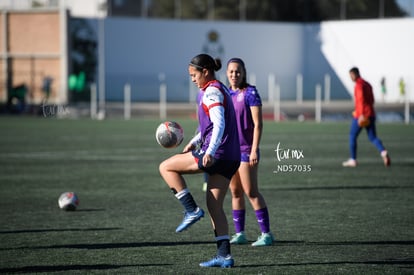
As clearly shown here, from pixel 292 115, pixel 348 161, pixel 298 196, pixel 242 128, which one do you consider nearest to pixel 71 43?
pixel 292 115

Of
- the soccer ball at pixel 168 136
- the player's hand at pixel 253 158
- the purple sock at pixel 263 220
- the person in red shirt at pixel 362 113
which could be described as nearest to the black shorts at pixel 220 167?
the soccer ball at pixel 168 136

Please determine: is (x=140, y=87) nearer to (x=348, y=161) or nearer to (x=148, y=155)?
(x=148, y=155)

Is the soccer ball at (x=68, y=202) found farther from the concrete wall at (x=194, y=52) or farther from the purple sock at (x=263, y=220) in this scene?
the concrete wall at (x=194, y=52)

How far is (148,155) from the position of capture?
2217cm

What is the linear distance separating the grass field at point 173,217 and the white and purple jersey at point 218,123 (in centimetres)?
114

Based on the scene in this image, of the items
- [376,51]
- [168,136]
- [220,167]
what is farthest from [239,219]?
[376,51]

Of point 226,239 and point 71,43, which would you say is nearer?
point 226,239

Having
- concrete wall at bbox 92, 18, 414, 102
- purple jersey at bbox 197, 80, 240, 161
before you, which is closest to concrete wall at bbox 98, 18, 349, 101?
concrete wall at bbox 92, 18, 414, 102

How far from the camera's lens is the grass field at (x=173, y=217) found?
328 inches

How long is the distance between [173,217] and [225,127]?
3947 mm

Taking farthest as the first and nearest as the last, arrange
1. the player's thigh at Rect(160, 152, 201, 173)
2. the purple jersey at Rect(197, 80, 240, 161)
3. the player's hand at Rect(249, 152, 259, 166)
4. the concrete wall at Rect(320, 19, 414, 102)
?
the concrete wall at Rect(320, 19, 414, 102), the player's hand at Rect(249, 152, 259, 166), the player's thigh at Rect(160, 152, 201, 173), the purple jersey at Rect(197, 80, 240, 161)

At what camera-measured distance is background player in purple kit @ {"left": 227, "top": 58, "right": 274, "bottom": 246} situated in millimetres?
9297

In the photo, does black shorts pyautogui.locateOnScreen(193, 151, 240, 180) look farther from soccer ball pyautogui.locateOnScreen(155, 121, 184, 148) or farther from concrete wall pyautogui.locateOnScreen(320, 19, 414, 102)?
concrete wall pyautogui.locateOnScreen(320, 19, 414, 102)

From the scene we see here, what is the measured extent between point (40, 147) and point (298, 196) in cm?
1227
